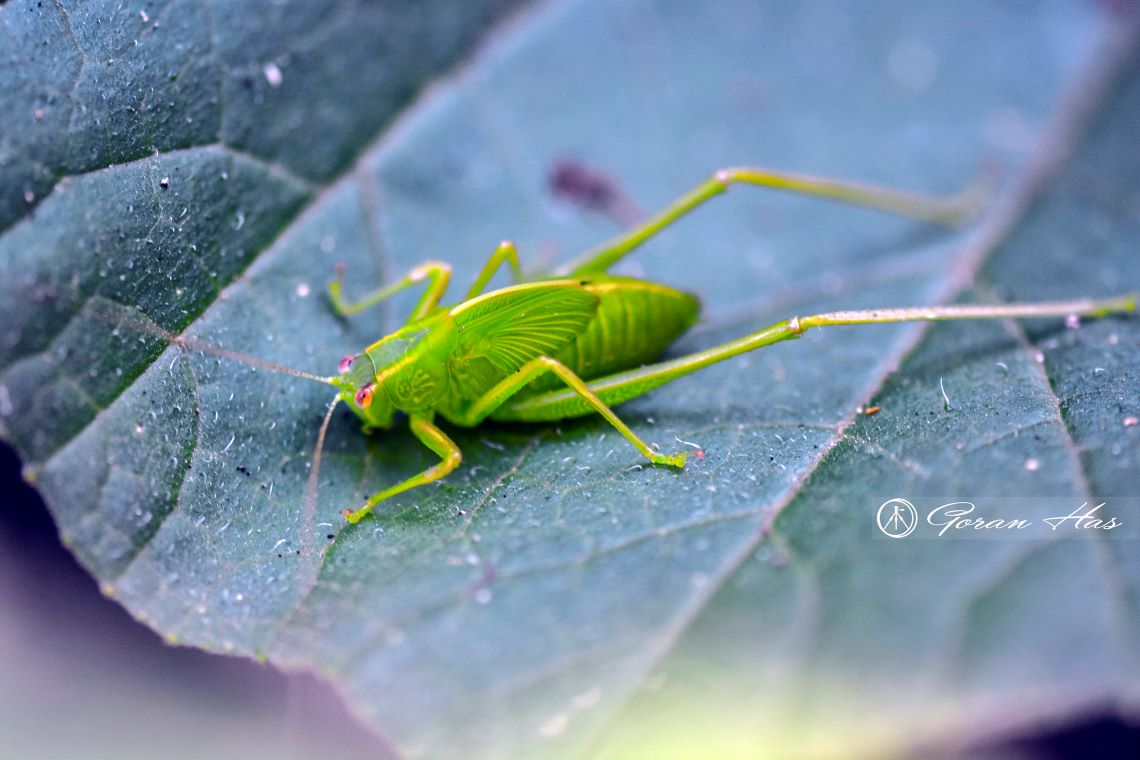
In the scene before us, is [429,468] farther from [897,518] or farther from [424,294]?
[897,518]

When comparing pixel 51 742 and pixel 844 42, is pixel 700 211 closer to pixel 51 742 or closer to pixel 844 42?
→ pixel 844 42

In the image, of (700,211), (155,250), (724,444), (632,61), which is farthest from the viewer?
(632,61)

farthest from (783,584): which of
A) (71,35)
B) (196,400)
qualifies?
(71,35)

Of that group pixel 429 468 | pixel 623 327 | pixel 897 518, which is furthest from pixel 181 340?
pixel 897 518

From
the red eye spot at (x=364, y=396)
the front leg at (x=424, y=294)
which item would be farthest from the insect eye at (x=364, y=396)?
the front leg at (x=424, y=294)

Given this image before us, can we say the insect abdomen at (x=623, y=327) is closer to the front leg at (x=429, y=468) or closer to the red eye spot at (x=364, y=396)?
the front leg at (x=429, y=468)

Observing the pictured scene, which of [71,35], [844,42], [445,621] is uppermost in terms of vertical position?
[844,42]
